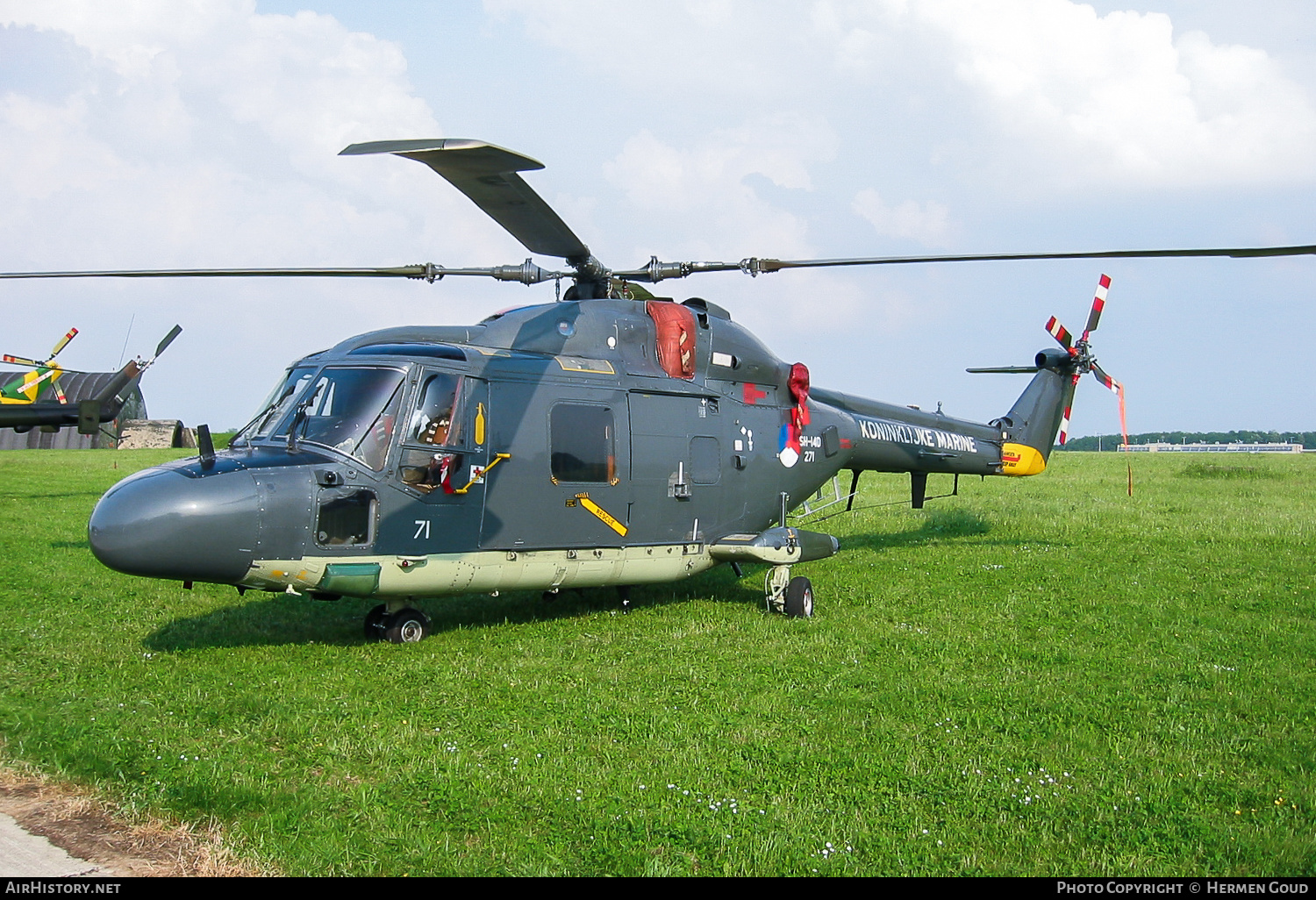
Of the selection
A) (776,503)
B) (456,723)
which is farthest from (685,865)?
(776,503)

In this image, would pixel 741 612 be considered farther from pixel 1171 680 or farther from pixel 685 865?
pixel 685 865

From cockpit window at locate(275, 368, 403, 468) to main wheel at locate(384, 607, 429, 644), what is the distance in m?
1.53

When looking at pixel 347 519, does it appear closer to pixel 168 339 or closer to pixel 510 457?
pixel 510 457

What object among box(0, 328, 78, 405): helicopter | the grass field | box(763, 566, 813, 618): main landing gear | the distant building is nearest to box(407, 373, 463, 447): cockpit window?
the grass field

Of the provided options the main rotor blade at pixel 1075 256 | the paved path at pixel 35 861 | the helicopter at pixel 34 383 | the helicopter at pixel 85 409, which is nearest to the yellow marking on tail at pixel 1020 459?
the main rotor blade at pixel 1075 256

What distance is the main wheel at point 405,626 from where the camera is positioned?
901cm

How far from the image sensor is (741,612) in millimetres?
10875

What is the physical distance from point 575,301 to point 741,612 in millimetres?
3822

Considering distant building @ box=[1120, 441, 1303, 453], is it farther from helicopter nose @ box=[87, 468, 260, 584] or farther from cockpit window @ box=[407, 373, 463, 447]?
helicopter nose @ box=[87, 468, 260, 584]

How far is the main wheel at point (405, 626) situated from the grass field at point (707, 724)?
7.7 inches

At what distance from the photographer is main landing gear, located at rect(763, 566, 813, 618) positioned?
10.6 metres

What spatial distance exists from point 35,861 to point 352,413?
4.55 meters

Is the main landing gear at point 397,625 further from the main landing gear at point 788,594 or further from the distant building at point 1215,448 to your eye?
the distant building at point 1215,448
